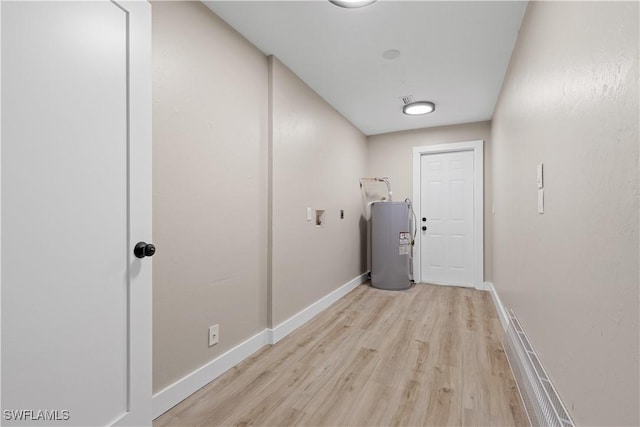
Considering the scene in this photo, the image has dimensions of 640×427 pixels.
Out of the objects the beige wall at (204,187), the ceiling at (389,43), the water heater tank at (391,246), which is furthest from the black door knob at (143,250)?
the water heater tank at (391,246)

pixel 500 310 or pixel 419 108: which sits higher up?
pixel 419 108

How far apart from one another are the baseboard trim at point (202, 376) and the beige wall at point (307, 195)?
300 millimetres

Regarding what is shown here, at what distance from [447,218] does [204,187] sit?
3630mm

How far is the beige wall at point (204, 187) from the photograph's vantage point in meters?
1.56

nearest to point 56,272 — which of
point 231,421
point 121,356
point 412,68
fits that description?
point 121,356

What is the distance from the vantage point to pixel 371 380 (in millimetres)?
1849

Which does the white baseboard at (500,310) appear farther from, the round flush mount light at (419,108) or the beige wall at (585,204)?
the round flush mount light at (419,108)

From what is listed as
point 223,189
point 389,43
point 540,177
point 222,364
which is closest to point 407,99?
point 389,43

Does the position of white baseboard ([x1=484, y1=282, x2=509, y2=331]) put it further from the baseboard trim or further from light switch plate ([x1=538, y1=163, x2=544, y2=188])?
the baseboard trim

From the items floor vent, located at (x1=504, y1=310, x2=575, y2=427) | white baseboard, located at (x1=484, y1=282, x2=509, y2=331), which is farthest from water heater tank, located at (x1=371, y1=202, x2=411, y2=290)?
floor vent, located at (x1=504, y1=310, x2=575, y2=427)

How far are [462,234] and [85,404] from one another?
433cm

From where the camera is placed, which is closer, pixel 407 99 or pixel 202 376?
pixel 202 376

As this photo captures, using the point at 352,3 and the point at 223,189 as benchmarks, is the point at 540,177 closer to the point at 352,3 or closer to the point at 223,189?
the point at 352,3

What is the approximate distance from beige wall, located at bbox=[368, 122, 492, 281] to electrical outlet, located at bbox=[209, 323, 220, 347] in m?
3.45
